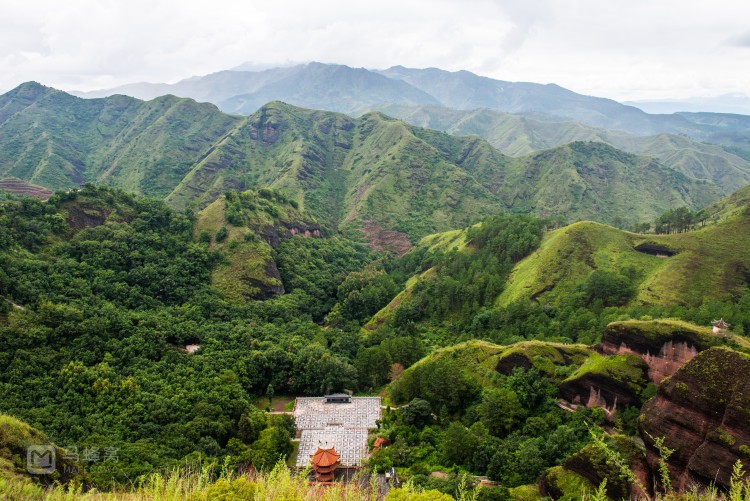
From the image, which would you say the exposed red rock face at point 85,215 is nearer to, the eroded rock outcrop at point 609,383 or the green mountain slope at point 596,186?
the eroded rock outcrop at point 609,383

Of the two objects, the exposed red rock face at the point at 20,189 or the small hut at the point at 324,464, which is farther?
the exposed red rock face at the point at 20,189

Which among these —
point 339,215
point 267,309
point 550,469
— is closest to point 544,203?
point 339,215

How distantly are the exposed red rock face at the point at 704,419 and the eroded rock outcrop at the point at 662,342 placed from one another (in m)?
8.57

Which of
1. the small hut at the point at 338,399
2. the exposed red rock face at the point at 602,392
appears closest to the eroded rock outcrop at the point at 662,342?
the exposed red rock face at the point at 602,392

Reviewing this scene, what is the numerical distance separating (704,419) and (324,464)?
26.9 metres

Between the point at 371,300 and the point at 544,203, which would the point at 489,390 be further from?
the point at 544,203

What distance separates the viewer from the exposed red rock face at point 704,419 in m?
21.6

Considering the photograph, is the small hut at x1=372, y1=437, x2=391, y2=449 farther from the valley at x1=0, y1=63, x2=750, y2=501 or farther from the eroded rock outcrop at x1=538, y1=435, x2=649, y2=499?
the eroded rock outcrop at x1=538, y1=435, x2=649, y2=499

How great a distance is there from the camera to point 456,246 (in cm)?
9238

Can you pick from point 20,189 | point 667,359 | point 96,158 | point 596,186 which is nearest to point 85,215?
point 20,189

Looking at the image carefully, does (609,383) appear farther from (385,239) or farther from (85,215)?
(385,239)

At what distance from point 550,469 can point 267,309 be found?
164ft

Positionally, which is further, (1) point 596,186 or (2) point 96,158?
(2) point 96,158

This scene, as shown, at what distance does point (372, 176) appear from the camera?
16312 cm
